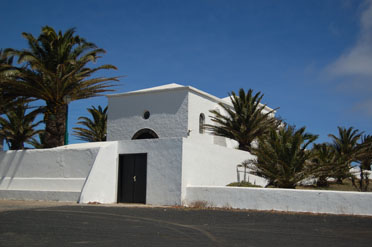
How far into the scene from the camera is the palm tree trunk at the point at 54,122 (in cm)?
1986

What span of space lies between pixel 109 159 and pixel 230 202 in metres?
5.48

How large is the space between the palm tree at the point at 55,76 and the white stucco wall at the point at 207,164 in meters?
6.51

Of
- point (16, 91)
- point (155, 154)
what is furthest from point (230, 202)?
point (16, 91)

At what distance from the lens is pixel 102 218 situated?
10062 millimetres

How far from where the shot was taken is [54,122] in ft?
65.1

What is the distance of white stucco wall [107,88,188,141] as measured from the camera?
23.0 metres

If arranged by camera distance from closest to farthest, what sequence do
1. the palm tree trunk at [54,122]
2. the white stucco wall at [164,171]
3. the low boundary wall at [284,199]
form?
the low boundary wall at [284,199] → the white stucco wall at [164,171] → the palm tree trunk at [54,122]

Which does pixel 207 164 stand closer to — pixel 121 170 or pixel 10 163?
pixel 121 170

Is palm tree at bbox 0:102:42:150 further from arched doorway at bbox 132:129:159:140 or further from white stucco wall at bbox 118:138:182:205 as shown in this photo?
white stucco wall at bbox 118:138:182:205

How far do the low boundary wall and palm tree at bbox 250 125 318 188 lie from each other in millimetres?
2195

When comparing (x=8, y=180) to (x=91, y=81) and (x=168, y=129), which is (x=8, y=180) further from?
(x=168, y=129)

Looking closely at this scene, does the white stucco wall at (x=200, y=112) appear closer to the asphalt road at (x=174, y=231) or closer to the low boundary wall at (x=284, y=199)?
the low boundary wall at (x=284, y=199)

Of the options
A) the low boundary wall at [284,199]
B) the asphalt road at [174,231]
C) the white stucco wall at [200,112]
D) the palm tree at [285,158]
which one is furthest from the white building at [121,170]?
the asphalt road at [174,231]

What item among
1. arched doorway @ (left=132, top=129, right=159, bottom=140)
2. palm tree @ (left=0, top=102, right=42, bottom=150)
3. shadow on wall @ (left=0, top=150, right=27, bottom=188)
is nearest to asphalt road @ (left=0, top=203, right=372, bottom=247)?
shadow on wall @ (left=0, top=150, right=27, bottom=188)
